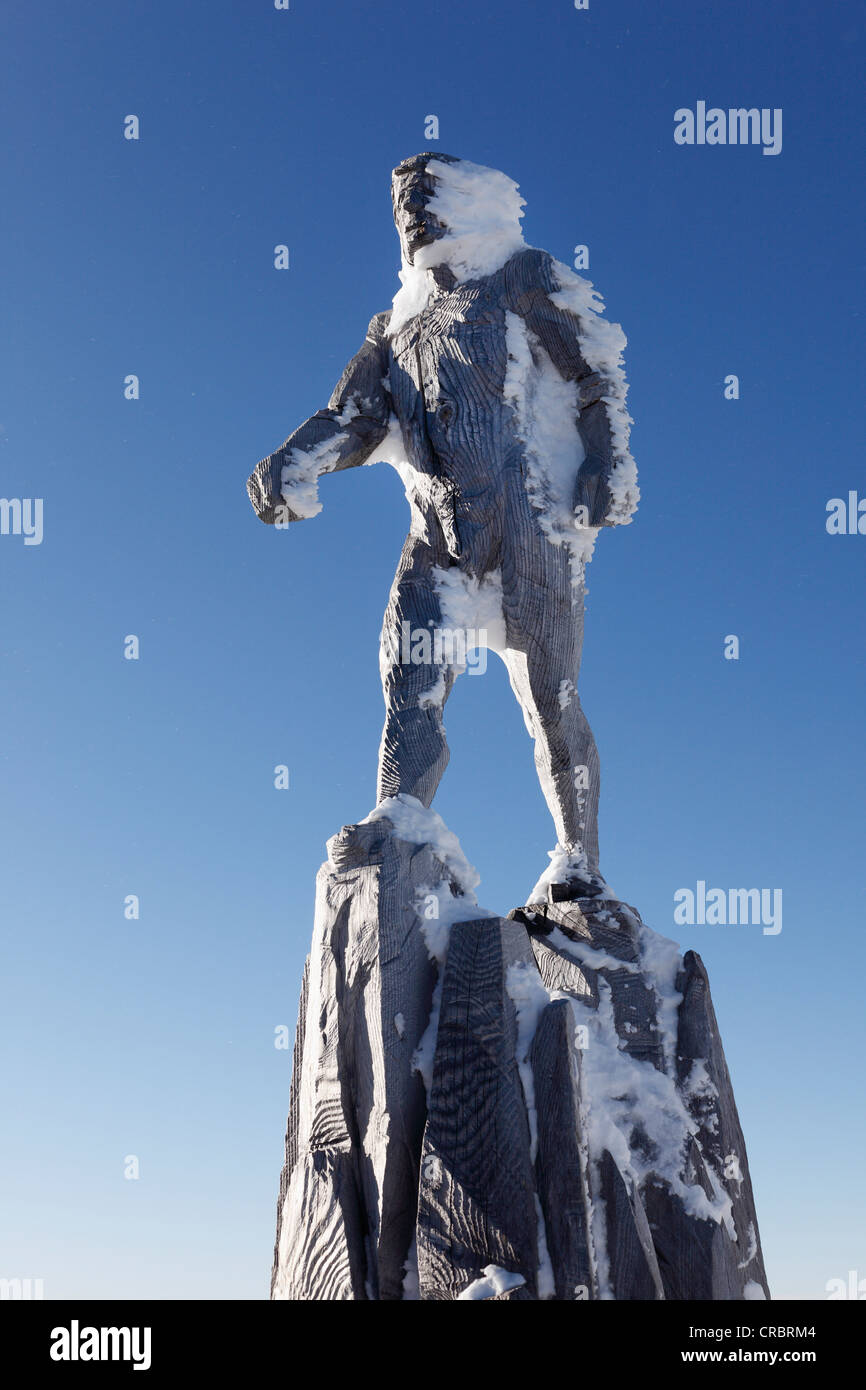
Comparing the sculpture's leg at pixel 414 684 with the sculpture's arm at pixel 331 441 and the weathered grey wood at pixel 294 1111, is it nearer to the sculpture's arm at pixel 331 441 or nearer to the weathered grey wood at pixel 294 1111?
the sculpture's arm at pixel 331 441

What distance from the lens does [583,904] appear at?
4145mm

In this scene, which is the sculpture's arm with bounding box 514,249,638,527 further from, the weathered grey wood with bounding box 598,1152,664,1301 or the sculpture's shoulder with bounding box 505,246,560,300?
the weathered grey wood with bounding box 598,1152,664,1301

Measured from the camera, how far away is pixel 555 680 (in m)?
4.32

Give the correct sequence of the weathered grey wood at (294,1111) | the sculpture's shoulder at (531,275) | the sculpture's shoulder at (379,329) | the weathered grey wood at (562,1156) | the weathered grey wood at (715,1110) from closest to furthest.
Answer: the weathered grey wood at (562,1156)
the weathered grey wood at (294,1111)
the weathered grey wood at (715,1110)
the sculpture's shoulder at (531,275)
the sculpture's shoulder at (379,329)

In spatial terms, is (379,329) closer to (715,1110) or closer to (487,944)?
(487,944)

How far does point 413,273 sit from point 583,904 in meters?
2.24

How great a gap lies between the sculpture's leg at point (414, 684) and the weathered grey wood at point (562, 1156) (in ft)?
2.87

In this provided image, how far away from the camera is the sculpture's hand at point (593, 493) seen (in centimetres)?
421

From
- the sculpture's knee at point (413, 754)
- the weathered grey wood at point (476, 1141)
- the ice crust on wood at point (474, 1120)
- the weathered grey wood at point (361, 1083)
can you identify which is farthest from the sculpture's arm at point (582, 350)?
the weathered grey wood at point (476, 1141)

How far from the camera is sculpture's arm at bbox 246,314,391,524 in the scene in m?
4.19

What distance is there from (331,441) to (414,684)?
919mm

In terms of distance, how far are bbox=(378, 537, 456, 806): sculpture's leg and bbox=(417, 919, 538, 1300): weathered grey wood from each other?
0.63 metres
